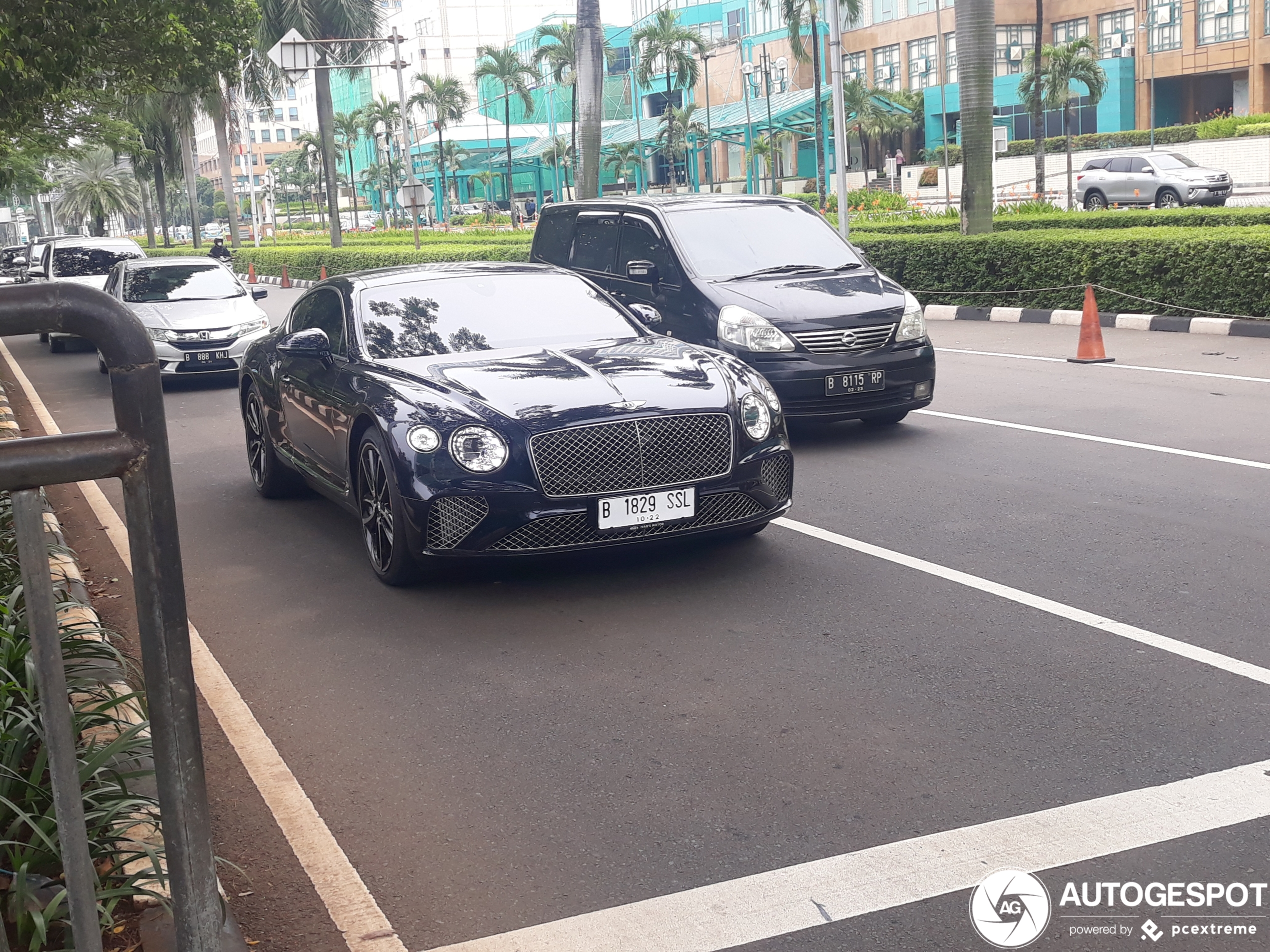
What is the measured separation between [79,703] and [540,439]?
7.69 ft

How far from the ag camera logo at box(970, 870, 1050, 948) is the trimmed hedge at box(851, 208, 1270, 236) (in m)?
19.0

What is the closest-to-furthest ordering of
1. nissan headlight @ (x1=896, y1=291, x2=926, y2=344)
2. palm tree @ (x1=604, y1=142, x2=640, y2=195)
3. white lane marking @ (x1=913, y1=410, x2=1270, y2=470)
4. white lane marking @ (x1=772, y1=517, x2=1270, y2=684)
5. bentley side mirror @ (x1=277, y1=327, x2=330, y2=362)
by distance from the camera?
white lane marking @ (x1=772, y1=517, x2=1270, y2=684), bentley side mirror @ (x1=277, y1=327, x2=330, y2=362), white lane marking @ (x1=913, y1=410, x2=1270, y2=470), nissan headlight @ (x1=896, y1=291, x2=926, y2=344), palm tree @ (x1=604, y1=142, x2=640, y2=195)

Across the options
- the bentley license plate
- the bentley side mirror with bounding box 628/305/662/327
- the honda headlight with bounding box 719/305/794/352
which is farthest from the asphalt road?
the bentley side mirror with bounding box 628/305/662/327

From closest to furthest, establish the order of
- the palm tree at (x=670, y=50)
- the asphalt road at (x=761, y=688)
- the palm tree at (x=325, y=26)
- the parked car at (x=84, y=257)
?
the asphalt road at (x=761, y=688)
the parked car at (x=84, y=257)
the palm tree at (x=325, y=26)
the palm tree at (x=670, y=50)

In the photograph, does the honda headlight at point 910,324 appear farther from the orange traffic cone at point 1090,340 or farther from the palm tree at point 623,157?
the palm tree at point 623,157

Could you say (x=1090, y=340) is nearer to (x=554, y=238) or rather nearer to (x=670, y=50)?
(x=554, y=238)

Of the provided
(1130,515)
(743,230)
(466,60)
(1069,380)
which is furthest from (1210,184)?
(466,60)

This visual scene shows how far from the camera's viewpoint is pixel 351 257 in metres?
39.2

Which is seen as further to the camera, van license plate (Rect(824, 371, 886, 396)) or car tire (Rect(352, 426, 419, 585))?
van license plate (Rect(824, 371, 886, 396))

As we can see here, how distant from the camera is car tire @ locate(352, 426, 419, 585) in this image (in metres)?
6.31

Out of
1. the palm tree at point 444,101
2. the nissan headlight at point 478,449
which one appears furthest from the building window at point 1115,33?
the nissan headlight at point 478,449

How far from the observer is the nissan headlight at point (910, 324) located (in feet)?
33.6

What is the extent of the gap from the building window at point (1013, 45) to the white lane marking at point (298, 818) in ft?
230

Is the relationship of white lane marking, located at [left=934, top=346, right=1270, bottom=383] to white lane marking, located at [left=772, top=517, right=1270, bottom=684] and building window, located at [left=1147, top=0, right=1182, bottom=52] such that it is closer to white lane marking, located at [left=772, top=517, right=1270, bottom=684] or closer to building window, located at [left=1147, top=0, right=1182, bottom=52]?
white lane marking, located at [left=772, top=517, right=1270, bottom=684]
